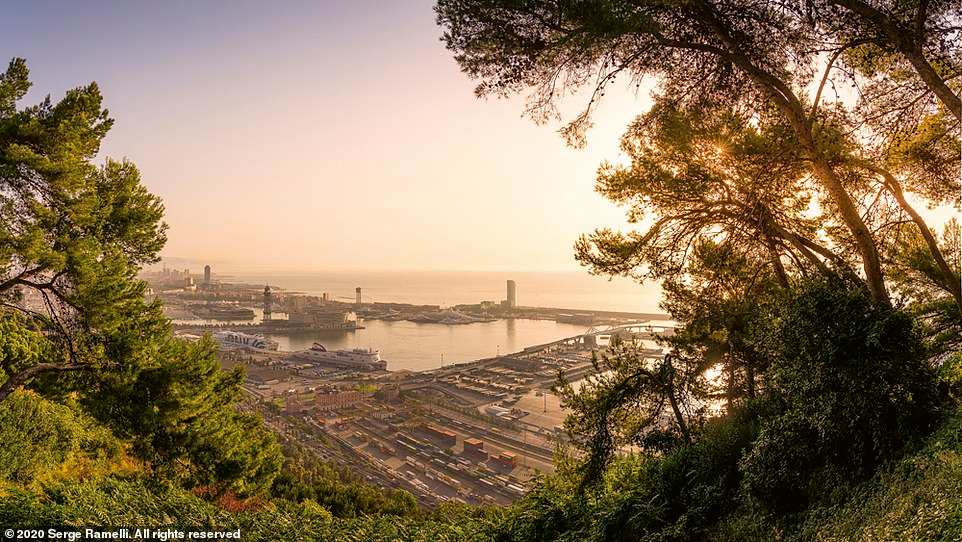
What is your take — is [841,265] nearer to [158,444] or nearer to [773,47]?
[773,47]

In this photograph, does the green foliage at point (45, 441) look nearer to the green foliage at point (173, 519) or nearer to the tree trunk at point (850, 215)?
the green foliage at point (173, 519)

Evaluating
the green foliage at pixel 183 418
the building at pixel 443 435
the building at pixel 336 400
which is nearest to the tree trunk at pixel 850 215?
the green foliage at pixel 183 418

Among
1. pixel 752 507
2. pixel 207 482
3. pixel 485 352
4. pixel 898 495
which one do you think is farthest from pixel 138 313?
pixel 485 352

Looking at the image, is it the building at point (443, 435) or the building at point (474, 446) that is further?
the building at point (443, 435)

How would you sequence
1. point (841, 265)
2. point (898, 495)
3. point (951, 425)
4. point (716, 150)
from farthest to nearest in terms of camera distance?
point (716, 150), point (841, 265), point (951, 425), point (898, 495)

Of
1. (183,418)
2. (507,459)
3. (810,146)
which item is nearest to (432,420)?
(507,459)

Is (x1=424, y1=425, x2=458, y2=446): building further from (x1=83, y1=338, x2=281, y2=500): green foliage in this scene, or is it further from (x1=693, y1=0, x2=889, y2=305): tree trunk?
(x1=693, y1=0, x2=889, y2=305): tree trunk

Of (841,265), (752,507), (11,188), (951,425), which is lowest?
(752,507)
